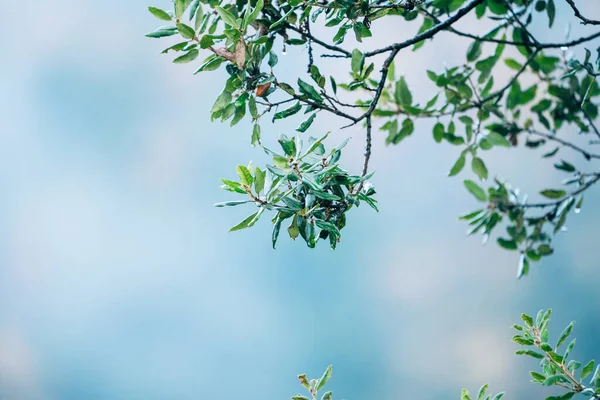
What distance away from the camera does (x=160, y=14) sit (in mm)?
1070

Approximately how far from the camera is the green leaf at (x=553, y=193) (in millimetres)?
1889

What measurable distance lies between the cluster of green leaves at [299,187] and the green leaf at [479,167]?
87 centimetres

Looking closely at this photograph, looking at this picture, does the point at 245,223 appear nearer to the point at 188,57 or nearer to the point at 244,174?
the point at 244,174

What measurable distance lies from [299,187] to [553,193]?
115 centimetres

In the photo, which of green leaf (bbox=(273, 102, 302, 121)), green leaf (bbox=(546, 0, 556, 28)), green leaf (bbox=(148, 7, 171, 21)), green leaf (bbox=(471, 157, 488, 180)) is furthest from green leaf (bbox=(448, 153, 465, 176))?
green leaf (bbox=(148, 7, 171, 21))

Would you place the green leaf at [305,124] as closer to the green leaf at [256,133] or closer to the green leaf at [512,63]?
the green leaf at [256,133]

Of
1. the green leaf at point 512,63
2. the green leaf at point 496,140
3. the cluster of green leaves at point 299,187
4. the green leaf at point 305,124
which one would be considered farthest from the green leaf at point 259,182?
the green leaf at point 512,63

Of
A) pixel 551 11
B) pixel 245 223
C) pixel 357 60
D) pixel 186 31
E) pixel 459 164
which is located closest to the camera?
pixel 245 223

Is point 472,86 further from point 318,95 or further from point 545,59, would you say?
point 318,95

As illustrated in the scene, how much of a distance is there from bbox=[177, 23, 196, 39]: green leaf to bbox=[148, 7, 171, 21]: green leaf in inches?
1.2

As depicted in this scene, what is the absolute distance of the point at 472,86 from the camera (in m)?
1.81

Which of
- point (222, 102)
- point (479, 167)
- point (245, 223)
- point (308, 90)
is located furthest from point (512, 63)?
point (245, 223)

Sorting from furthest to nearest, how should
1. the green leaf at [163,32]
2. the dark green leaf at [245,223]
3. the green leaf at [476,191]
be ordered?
the green leaf at [476,191] < the green leaf at [163,32] < the dark green leaf at [245,223]

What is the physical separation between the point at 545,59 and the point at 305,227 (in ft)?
4.62
